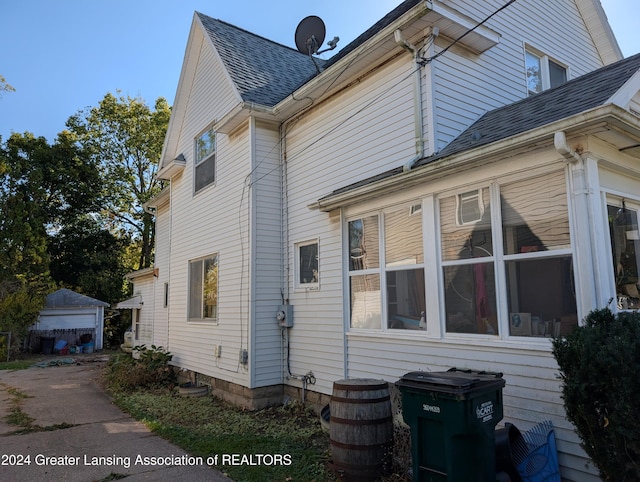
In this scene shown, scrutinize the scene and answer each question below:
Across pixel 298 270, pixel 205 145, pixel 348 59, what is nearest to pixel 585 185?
pixel 348 59

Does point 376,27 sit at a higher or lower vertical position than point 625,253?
higher

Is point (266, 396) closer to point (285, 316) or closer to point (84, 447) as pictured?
point (285, 316)

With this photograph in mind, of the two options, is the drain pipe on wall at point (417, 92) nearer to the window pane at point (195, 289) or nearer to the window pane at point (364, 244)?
the window pane at point (364, 244)

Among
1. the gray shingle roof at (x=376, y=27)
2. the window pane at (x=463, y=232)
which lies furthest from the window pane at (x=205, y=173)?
the window pane at (x=463, y=232)

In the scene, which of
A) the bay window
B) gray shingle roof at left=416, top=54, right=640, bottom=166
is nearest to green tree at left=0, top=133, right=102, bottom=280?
the bay window

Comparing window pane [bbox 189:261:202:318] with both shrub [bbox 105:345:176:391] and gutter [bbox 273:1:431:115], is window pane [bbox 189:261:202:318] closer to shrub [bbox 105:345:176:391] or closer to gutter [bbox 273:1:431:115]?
shrub [bbox 105:345:176:391]

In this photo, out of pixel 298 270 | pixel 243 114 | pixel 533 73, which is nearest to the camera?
pixel 533 73

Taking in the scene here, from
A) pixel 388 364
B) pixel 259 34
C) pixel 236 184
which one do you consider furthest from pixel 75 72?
pixel 388 364

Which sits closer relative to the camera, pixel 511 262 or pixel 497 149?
pixel 497 149

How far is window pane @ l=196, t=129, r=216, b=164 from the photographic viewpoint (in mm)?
10305

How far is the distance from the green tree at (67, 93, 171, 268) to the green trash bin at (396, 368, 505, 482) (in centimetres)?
2716

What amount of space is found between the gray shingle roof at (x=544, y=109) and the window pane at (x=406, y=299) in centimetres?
137

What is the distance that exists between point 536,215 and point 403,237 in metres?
1.83

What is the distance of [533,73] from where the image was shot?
784 cm
